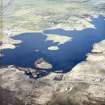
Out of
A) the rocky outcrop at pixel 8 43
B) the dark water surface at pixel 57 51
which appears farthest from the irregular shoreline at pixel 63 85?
the rocky outcrop at pixel 8 43

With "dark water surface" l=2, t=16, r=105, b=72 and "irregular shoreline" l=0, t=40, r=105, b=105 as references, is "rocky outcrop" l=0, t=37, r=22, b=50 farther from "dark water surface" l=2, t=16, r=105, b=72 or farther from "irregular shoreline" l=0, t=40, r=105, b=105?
"irregular shoreline" l=0, t=40, r=105, b=105

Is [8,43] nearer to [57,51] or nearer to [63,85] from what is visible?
[57,51]

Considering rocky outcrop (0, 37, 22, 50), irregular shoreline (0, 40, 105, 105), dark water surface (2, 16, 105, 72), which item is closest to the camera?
irregular shoreline (0, 40, 105, 105)

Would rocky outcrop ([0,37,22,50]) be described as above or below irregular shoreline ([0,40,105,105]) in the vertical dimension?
below

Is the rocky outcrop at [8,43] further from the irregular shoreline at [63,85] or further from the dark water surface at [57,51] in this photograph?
the irregular shoreline at [63,85]

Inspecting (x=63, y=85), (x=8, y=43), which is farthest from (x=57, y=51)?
(x=63, y=85)

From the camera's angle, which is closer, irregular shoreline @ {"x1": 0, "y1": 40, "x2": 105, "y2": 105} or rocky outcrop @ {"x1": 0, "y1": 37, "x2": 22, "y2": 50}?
irregular shoreline @ {"x1": 0, "y1": 40, "x2": 105, "y2": 105}

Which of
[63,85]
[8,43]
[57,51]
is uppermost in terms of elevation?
[63,85]

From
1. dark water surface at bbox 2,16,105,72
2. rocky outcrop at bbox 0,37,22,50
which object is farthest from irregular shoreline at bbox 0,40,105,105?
rocky outcrop at bbox 0,37,22,50
